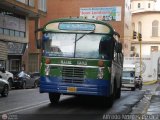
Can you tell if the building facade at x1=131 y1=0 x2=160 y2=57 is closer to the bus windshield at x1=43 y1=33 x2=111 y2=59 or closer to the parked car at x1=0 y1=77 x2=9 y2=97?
the parked car at x1=0 y1=77 x2=9 y2=97

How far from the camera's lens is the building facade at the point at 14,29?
129 feet

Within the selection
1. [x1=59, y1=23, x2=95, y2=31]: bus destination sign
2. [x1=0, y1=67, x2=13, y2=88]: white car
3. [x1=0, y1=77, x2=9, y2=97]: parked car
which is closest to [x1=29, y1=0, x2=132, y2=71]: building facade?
[x1=0, y1=67, x2=13, y2=88]: white car

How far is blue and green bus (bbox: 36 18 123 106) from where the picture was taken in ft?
53.6

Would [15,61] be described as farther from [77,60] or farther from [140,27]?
[140,27]

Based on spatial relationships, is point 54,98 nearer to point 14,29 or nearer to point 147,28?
point 14,29

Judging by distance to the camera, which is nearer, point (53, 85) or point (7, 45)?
point (53, 85)

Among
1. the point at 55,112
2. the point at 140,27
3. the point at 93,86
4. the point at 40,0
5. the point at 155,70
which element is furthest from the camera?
the point at 140,27

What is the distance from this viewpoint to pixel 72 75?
647 inches

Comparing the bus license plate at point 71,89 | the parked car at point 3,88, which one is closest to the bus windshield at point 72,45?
the bus license plate at point 71,89

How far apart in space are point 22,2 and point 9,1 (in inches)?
150

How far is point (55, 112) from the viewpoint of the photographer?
49.1ft

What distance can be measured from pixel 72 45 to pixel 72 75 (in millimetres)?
1118

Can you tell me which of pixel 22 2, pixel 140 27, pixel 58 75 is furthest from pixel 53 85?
pixel 140 27

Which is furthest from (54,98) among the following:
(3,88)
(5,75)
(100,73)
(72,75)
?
(5,75)
